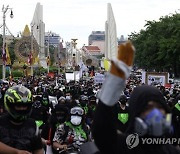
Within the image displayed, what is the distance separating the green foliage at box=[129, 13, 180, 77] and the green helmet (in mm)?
60247

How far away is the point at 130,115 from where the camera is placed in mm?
3033

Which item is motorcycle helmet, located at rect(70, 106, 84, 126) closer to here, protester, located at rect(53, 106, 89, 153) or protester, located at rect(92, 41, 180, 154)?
protester, located at rect(53, 106, 89, 153)

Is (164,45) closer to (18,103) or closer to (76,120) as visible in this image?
(76,120)

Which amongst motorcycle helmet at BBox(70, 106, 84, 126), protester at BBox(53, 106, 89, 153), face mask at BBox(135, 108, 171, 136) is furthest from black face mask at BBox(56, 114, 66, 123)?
face mask at BBox(135, 108, 171, 136)

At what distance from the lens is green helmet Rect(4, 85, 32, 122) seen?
5.01 metres

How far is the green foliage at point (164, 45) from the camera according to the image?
6738cm

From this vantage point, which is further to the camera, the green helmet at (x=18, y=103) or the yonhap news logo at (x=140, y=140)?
the green helmet at (x=18, y=103)

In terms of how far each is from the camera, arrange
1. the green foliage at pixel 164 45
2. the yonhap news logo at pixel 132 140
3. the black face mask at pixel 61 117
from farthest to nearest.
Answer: the green foliage at pixel 164 45 < the black face mask at pixel 61 117 < the yonhap news logo at pixel 132 140

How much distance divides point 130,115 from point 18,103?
2.19 metres

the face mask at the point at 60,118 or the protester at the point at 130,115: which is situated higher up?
the protester at the point at 130,115

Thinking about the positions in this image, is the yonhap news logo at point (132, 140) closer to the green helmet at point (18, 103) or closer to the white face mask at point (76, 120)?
the green helmet at point (18, 103)

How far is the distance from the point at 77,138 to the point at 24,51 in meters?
60.8

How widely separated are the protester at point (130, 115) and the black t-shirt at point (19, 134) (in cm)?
192

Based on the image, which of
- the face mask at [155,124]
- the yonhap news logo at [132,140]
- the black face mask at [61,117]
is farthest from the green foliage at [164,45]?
the face mask at [155,124]
